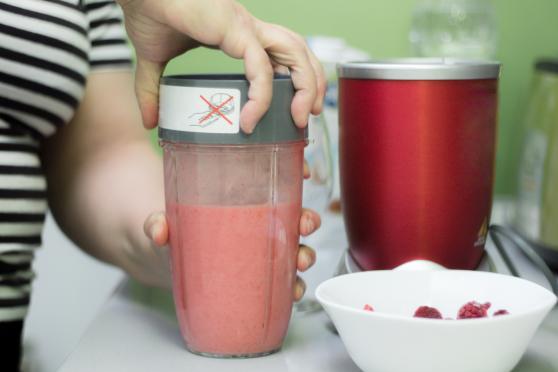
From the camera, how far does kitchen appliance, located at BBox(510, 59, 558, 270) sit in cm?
107

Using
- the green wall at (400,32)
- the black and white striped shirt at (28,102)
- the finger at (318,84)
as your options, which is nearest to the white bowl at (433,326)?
the finger at (318,84)

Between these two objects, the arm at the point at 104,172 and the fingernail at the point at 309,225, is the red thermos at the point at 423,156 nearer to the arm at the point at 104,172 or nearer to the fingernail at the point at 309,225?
the fingernail at the point at 309,225

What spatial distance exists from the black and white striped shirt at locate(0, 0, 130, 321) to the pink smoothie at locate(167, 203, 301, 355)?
0.84ft

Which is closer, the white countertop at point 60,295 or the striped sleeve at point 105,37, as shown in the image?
the striped sleeve at point 105,37

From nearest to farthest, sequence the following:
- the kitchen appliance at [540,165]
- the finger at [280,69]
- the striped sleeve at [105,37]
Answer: the finger at [280,69]
the striped sleeve at [105,37]
the kitchen appliance at [540,165]

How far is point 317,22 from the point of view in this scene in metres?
1.34

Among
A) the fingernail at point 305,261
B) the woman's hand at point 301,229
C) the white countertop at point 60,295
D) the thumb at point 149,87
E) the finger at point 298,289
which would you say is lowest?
the white countertop at point 60,295

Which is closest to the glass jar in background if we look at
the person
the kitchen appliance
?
the kitchen appliance

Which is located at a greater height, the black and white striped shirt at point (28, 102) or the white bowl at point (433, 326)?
the black and white striped shirt at point (28, 102)

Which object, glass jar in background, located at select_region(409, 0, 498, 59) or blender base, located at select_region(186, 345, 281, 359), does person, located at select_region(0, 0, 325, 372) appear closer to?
blender base, located at select_region(186, 345, 281, 359)

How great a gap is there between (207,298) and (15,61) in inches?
12.7

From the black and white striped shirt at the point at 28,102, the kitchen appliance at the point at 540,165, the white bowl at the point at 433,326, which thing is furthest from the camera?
the kitchen appliance at the point at 540,165

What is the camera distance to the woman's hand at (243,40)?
0.53m

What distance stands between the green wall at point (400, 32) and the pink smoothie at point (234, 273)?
2.56 feet
